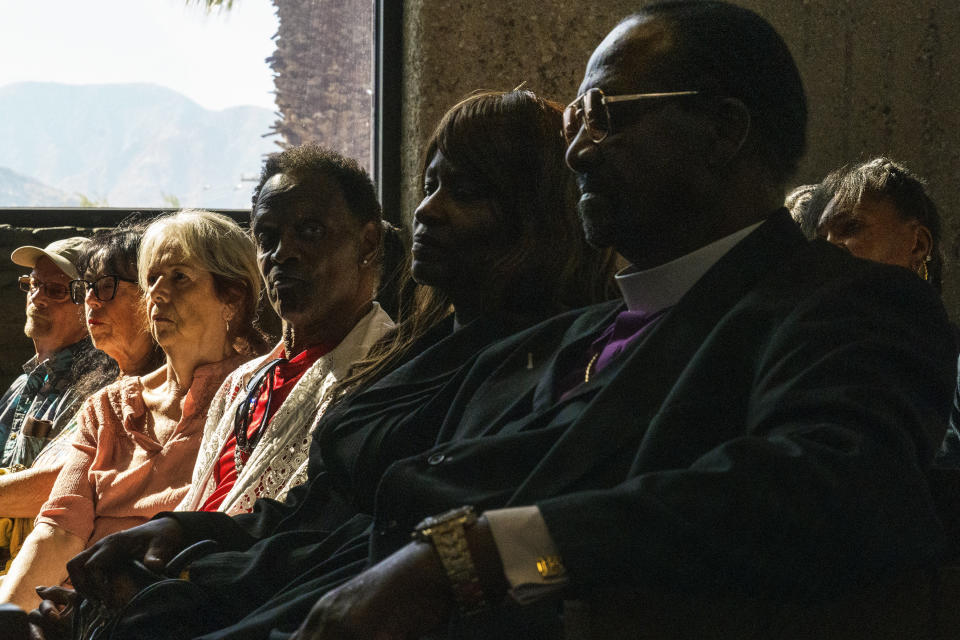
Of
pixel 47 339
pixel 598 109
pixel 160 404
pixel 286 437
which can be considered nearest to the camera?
pixel 598 109

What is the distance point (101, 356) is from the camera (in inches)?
168

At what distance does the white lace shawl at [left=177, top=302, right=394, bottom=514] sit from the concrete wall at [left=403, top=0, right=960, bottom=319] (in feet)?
5.51

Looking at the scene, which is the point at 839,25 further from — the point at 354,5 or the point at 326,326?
the point at 326,326

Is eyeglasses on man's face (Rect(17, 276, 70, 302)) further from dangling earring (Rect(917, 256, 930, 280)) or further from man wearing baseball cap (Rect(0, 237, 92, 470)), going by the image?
dangling earring (Rect(917, 256, 930, 280))

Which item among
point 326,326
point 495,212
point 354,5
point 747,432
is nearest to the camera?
point 747,432

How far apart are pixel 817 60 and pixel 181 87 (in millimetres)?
2834

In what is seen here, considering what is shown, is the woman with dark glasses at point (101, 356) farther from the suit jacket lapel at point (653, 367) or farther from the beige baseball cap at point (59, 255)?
the suit jacket lapel at point (653, 367)

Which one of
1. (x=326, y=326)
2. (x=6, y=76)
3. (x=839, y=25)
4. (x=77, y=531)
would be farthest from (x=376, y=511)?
(x=6, y=76)

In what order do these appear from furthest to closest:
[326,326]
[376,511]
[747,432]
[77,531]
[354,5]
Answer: [354,5], [77,531], [326,326], [376,511], [747,432]

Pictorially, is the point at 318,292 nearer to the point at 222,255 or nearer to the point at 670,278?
the point at 222,255

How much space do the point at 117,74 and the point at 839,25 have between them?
3.17 metres

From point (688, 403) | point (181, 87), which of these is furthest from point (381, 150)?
point (688, 403)

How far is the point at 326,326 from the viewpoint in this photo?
2969mm

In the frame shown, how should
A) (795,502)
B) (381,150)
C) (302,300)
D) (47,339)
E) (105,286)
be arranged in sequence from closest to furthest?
(795,502) < (302,300) < (105,286) < (47,339) < (381,150)
